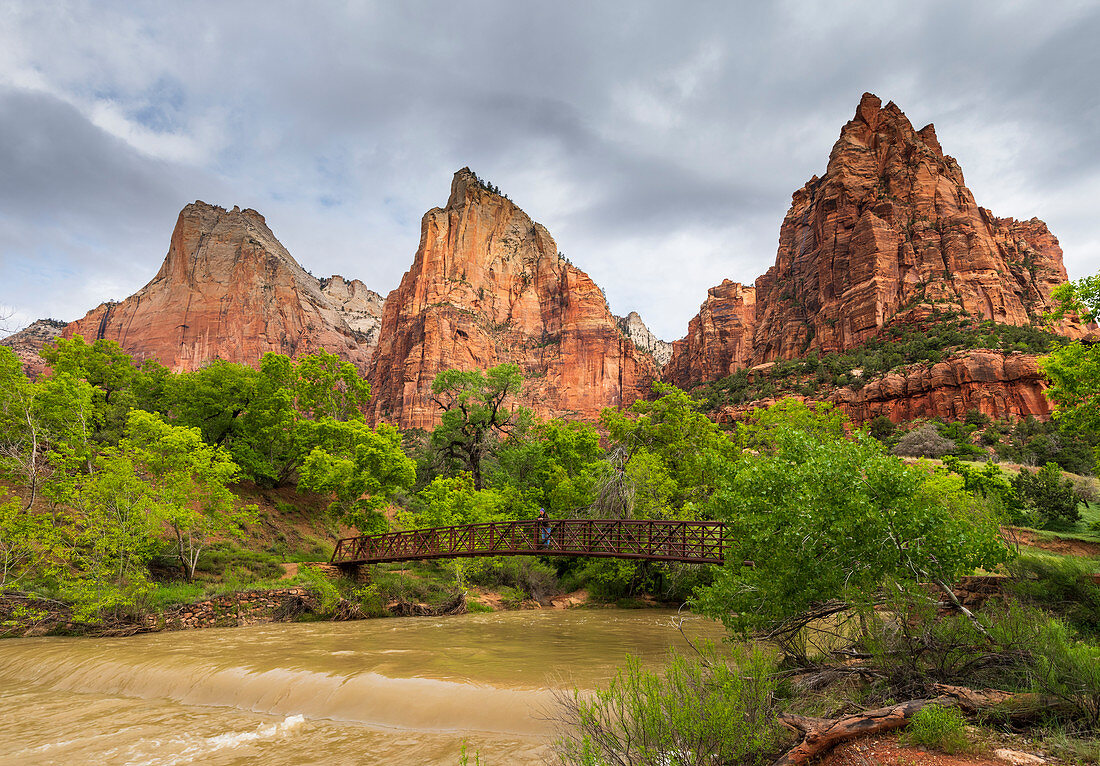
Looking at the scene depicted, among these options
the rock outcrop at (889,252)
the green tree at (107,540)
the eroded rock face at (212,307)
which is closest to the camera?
the green tree at (107,540)

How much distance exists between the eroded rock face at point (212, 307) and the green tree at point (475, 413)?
9543 cm

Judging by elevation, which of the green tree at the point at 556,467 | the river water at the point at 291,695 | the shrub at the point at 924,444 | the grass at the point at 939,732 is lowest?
the river water at the point at 291,695

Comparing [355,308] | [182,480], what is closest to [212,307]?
[355,308]

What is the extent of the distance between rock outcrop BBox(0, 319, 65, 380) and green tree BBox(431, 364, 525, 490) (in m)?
105

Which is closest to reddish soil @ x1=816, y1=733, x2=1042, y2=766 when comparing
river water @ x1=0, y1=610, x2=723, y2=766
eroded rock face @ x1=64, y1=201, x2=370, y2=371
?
river water @ x1=0, y1=610, x2=723, y2=766

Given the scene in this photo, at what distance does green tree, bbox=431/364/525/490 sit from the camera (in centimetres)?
3484

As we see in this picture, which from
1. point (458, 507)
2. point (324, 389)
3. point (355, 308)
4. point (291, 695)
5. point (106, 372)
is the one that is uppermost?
point (355, 308)

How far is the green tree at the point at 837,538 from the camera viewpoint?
8.15 metres

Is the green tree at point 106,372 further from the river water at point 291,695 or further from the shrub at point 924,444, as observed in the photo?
the shrub at point 924,444

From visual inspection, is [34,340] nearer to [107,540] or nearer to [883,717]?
[107,540]

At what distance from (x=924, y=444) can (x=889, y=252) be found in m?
50.2

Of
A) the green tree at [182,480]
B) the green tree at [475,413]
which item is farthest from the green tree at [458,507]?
the green tree at [182,480]

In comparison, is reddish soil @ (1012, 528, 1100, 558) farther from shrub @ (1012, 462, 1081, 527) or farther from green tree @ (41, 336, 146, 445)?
green tree @ (41, 336, 146, 445)

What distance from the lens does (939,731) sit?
5.47 meters
